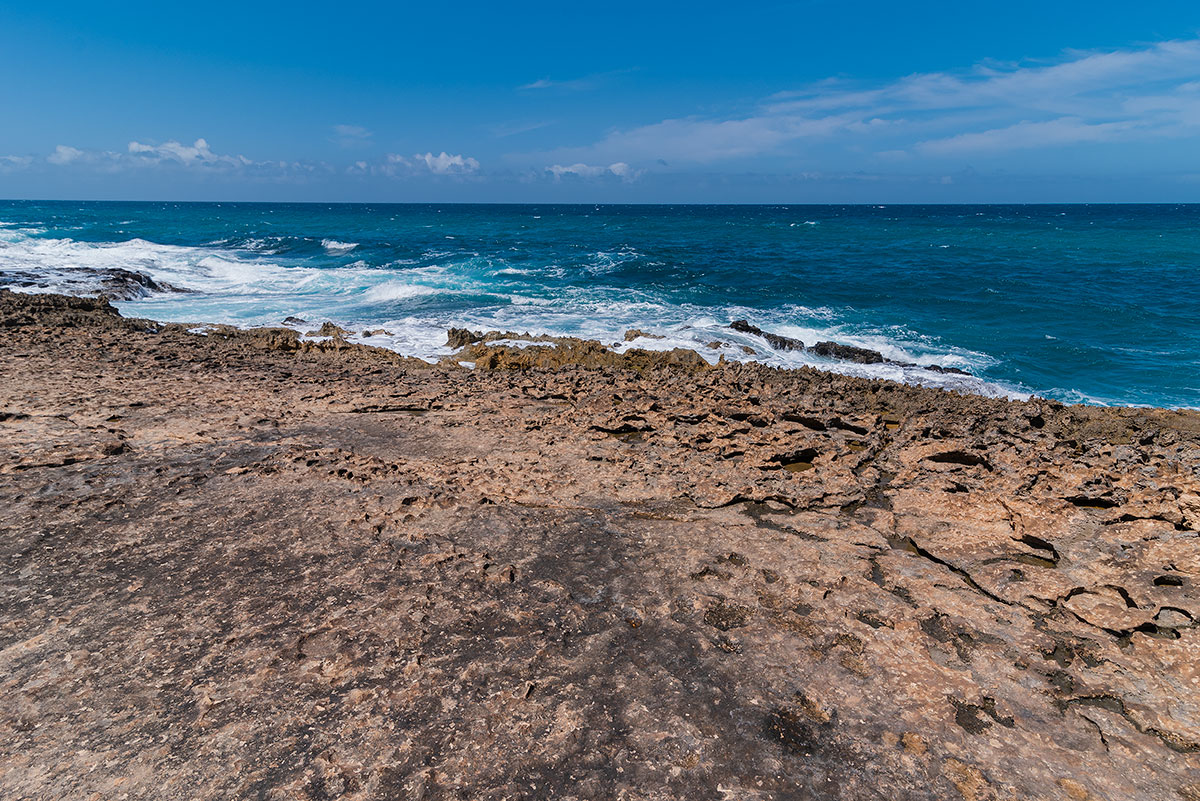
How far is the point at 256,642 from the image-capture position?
3.36 meters

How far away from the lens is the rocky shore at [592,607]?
272 cm

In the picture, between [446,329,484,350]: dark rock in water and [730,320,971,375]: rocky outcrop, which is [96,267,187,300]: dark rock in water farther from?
[730,320,971,375]: rocky outcrop

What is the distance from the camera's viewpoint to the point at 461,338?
12.5 metres

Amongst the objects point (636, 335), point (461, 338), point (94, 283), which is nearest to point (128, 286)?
point (94, 283)

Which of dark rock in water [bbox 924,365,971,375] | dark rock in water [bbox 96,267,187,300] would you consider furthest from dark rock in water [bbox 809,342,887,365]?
dark rock in water [bbox 96,267,187,300]

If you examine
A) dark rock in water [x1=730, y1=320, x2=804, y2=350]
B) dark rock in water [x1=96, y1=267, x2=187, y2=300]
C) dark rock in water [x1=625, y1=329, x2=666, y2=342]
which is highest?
dark rock in water [x1=96, y1=267, x2=187, y2=300]

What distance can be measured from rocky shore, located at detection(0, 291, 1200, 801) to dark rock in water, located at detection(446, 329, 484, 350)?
227 inches

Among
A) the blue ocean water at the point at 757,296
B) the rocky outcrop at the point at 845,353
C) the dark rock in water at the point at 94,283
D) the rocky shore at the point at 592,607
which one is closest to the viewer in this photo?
the rocky shore at the point at 592,607

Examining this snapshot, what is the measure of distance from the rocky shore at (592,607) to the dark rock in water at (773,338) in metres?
7.00

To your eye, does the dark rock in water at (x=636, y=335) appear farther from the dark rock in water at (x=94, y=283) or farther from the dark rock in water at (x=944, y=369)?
the dark rock in water at (x=94, y=283)

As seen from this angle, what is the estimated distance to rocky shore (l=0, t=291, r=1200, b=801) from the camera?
2719mm

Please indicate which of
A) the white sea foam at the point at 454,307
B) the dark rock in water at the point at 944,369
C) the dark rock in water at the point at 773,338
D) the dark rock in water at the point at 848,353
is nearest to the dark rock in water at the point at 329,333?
the white sea foam at the point at 454,307

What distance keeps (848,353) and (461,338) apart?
26.0ft

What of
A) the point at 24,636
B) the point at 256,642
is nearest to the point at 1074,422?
the point at 256,642
